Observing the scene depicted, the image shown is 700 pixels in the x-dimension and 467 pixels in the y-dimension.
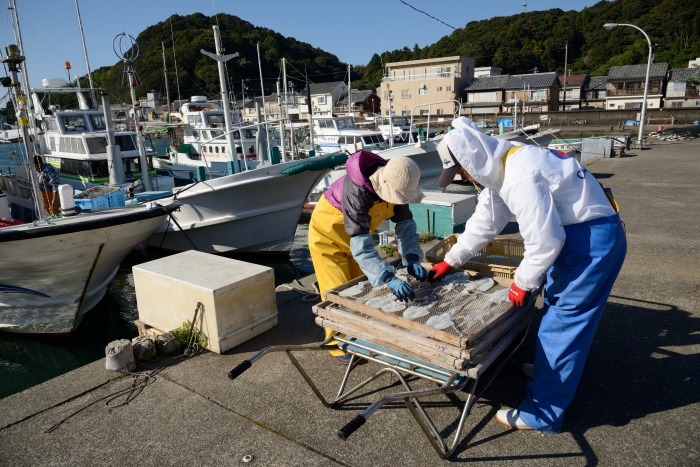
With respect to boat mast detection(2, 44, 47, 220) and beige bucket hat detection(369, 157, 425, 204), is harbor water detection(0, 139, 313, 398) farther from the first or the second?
beige bucket hat detection(369, 157, 425, 204)

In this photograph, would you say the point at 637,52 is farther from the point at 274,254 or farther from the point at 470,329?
the point at 470,329

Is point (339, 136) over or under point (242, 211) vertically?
over

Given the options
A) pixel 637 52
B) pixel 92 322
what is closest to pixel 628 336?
pixel 92 322

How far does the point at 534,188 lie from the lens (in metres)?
2.31

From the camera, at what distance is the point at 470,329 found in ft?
7.86

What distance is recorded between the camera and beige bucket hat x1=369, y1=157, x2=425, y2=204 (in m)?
2.81

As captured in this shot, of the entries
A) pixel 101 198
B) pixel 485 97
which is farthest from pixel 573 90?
pixel 101 198

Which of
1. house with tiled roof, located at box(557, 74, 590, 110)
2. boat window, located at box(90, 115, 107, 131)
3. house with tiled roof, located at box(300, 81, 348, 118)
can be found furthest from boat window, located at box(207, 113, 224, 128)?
house with tiled roof, located at box(557, 74, 590, 110)

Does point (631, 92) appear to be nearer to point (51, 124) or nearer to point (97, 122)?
point (97, 122)

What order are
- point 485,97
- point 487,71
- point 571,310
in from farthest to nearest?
point 487,71 < point 485,97 < point 571,310

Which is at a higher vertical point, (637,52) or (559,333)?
(637,52)

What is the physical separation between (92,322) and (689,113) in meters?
42.3

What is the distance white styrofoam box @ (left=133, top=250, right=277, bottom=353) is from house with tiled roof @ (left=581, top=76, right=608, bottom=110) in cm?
5495

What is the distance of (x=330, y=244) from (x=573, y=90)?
5556 cm
